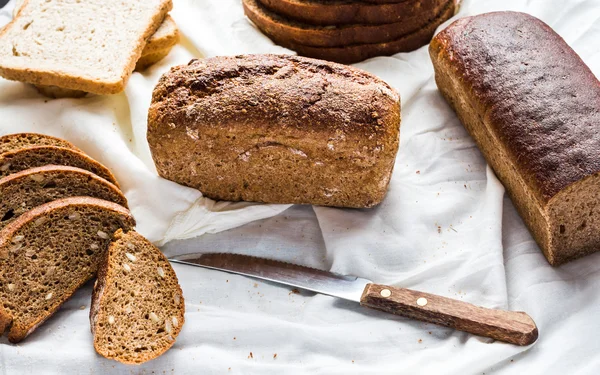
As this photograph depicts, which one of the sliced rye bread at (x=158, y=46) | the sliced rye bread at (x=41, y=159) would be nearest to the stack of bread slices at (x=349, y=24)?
the sliced rye bread at (x=158, y=46)

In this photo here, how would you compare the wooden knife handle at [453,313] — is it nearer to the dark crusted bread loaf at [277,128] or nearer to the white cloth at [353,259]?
the white cloth at [353,259]

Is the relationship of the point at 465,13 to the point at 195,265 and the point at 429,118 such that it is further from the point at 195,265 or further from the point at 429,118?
the point at 195,265

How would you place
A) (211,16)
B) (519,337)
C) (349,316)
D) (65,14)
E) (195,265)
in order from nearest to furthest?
(519,337)
(349,316)
(195,265)
(65,14)
(211,16)

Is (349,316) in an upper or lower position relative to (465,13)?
lower

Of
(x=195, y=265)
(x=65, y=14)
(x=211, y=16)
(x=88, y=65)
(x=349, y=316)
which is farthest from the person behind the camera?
(x=211, y=16)

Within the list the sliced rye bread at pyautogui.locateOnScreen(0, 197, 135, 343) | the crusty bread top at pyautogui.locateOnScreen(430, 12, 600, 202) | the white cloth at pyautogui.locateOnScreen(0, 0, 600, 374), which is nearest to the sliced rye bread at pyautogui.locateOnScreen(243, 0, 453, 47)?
the white cloth at pyautogui.locateOnScreen(0, 0, 600, 374)

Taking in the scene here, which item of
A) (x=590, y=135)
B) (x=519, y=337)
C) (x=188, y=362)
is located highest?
(x=590, y=135)

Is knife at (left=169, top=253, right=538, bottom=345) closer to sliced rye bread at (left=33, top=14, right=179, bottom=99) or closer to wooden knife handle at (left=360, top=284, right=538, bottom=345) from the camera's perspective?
wooden knife handle at (left=360, top=284, right=538, bottom=345)

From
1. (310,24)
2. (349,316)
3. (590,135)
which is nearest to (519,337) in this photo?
(349,316)
